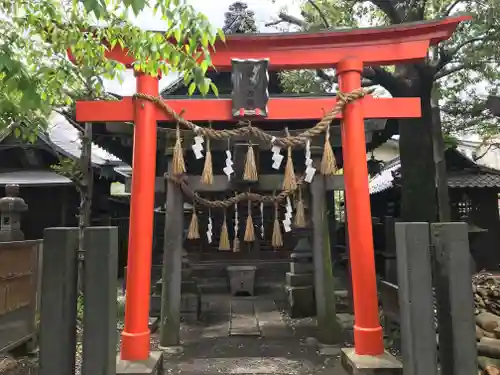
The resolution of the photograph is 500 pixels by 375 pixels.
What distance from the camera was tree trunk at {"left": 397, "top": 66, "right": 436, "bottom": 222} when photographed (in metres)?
9.00

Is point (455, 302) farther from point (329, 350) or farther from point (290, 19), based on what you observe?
point (290, 19)

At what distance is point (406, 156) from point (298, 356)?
229 inches

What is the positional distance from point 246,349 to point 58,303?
11.4ft

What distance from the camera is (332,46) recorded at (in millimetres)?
5000

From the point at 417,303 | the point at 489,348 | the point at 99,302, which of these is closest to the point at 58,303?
the point at 99,302

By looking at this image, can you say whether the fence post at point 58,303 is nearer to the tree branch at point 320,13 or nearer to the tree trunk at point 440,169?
the tree branch at point 320,13

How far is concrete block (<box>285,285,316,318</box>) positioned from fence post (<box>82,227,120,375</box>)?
17.5 ft

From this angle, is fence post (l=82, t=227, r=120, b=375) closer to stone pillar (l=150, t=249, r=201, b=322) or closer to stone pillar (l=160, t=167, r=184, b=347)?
stone pillar (l=160, t=167, r=184, b=347)

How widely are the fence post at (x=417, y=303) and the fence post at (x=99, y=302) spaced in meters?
2.51

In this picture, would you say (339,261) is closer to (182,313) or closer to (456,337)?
(182,313)

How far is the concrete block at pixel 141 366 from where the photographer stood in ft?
13.2

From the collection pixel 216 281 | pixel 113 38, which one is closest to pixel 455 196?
pixel 216 281

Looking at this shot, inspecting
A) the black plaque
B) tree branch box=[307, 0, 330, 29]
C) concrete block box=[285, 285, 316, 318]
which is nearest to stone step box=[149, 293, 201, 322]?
concrete block box=[285, 285, 316, 318]

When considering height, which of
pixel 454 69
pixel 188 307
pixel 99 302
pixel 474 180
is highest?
pixel 454 69
